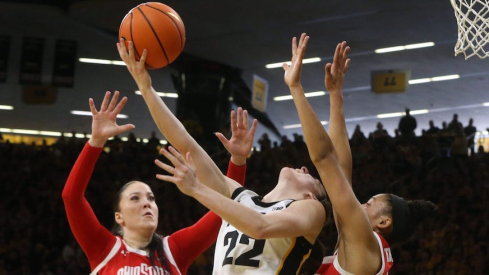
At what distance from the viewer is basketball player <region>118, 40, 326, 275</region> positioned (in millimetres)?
2506

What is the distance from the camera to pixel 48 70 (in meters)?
14.3

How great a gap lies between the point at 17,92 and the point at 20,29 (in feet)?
8.49

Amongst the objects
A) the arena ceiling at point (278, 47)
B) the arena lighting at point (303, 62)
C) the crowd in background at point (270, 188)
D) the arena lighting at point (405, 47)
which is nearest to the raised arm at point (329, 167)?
the crowd in background at point (270, 188)

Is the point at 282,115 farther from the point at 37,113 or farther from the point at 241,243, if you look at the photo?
the point at 241,243

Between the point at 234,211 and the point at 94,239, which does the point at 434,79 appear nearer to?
the point at 94,239

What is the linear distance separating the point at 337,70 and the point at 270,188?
7699 millimetres

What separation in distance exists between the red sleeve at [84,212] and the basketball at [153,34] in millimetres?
494

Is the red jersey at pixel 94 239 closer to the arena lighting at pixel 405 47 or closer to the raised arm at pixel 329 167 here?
the raised arm at pixel 329 167

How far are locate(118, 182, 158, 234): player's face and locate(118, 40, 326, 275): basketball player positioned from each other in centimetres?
36

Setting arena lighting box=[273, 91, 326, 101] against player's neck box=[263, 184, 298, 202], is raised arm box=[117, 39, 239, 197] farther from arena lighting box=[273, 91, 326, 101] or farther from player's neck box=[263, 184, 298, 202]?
arena lighting box=[273, 91, 326, 101]

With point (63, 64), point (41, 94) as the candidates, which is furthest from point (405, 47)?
point (41, 94)

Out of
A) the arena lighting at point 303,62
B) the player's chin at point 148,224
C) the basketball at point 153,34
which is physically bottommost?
the player's chin at point 148,224

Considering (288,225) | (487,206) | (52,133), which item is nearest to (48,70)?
(52,133)

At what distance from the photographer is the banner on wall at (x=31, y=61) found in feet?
42.4
